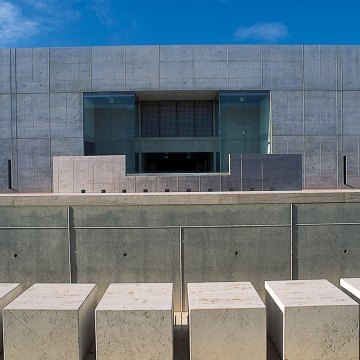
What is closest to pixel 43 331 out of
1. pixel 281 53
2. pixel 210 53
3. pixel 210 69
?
pixel 210 69

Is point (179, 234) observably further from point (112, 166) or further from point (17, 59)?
point (17, 59)

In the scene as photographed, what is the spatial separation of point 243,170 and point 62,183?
360 inches

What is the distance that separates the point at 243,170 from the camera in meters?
18.8

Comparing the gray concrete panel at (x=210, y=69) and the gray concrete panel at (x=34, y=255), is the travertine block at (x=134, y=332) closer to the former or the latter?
the gray concrete panel at (x=34, y=255)

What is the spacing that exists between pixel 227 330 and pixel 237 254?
308 centimetres

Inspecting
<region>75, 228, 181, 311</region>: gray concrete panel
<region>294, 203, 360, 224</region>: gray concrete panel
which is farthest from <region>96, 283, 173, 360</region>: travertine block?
<region>294, 203, 360, 224</region>: gray concrete panel

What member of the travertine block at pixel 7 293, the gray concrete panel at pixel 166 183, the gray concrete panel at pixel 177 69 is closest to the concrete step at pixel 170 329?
the travertine block at pixel 7 293

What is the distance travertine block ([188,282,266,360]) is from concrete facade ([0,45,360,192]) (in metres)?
20.1

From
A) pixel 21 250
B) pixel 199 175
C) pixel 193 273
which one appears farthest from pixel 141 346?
pixel 199 175

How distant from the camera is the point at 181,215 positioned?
28.7 feet

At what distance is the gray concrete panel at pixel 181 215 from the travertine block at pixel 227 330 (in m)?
2.94

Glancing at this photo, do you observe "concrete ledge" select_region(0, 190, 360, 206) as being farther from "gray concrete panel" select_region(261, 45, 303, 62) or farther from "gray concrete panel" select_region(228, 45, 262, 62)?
"gray concrete panel" select_region(261, 45, 303, 62)

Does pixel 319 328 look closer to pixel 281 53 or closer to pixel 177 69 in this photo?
pixel 177 69

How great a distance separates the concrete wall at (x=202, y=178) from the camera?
61.7ft
